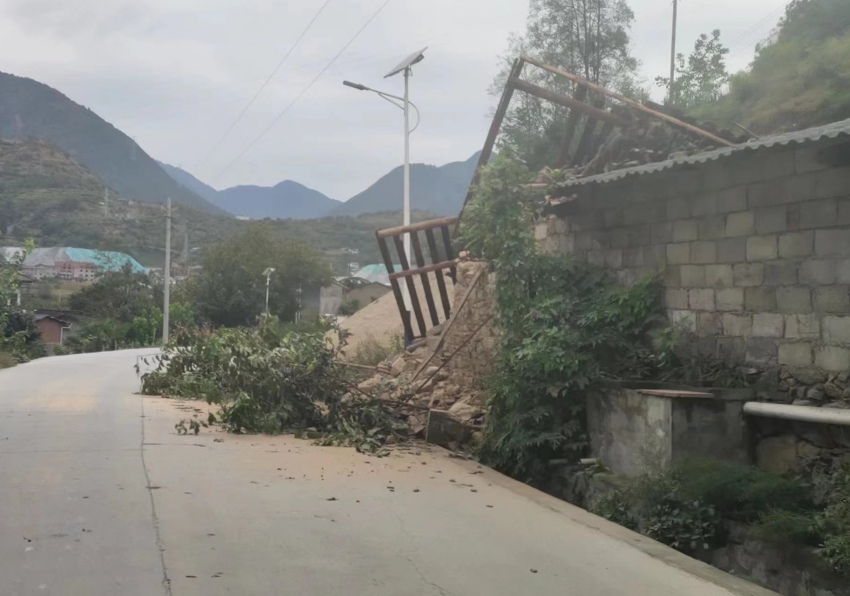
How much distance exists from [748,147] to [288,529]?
16.6ft

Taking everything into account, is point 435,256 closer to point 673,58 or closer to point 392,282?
point 392,282

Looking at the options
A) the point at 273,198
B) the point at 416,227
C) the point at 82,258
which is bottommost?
the point at 82,258

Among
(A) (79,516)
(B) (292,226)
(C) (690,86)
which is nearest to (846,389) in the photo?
(A) (79,516)

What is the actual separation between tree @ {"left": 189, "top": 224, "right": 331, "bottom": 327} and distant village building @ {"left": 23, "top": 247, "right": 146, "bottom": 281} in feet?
24.6

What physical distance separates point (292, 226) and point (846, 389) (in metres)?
77.9

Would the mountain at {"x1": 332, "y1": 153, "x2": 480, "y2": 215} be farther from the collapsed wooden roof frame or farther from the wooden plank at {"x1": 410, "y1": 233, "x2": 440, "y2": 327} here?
the collapsed wooden roof frame

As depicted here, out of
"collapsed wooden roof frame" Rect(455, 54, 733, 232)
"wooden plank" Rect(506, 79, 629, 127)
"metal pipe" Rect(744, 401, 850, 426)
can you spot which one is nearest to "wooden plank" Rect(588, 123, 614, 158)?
"collapsed wooden roof frame" Rect(455, 54, 733, 232)

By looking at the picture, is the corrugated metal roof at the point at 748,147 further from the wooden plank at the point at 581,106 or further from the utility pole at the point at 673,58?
the utility pole at the point at 673,58

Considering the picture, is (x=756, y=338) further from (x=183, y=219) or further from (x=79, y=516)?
(x=183, y=219)

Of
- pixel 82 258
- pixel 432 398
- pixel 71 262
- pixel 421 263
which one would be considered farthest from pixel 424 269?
pixel 71 262

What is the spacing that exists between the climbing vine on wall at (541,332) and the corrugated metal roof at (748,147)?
43.3 inches

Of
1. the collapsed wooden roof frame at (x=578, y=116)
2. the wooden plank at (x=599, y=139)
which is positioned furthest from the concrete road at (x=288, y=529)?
the wooden plank at (x=599, y=139)

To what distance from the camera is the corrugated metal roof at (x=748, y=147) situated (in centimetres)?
636

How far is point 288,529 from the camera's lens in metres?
5.95
